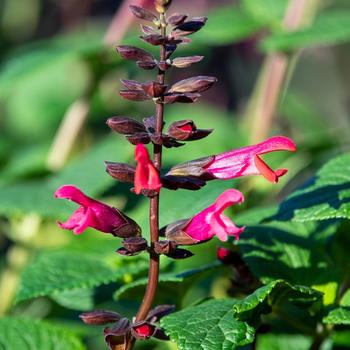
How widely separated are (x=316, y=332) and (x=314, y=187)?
23 centimetres

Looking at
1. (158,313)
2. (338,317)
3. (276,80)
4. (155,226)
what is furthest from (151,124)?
(276,80)

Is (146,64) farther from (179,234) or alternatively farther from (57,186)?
(57,186)

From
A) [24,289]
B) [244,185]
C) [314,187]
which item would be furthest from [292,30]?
[24,289]

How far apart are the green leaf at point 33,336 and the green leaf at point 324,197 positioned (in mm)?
424

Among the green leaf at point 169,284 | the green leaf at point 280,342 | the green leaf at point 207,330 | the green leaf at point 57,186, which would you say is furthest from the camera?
the green leaf at point 57,186

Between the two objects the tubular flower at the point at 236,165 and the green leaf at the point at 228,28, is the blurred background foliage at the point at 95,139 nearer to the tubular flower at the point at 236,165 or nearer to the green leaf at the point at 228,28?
the green leaf at the point at 228,28

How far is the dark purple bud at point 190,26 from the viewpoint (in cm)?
121

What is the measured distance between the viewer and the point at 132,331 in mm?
1171

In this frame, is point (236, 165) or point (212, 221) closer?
point (212, 221)

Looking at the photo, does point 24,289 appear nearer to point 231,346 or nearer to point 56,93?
point 231,346

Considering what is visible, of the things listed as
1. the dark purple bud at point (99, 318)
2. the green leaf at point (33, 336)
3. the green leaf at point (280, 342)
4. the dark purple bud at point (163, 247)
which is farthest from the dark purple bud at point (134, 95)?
the green leaf at point (280, 342)

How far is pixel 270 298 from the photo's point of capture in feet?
4.09

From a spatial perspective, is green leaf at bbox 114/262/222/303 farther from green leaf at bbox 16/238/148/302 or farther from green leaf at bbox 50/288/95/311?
green leaf at bbox 50/288/95/311

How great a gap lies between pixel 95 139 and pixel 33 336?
224 centimetres
